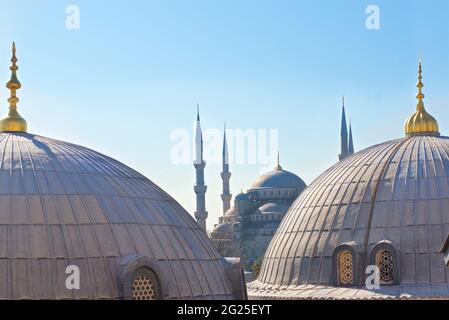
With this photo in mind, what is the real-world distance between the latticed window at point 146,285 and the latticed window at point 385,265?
9.49m

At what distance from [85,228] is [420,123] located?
15216mm

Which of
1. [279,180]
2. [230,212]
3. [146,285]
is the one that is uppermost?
[279,180]

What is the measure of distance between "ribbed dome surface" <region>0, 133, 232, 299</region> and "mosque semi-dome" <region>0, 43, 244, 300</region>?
0.8 inches

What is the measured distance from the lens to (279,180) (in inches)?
4456

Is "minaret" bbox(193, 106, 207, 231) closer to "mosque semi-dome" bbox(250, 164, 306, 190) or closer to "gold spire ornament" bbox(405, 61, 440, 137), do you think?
"mosque semi-dome" bbox(250, 164, 306, 190)

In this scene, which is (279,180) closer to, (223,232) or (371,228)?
(223,232)

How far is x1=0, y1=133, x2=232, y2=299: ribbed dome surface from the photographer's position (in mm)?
20766

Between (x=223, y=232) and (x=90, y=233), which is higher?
(x=223, y=232)

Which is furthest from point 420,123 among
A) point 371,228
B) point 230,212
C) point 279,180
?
point 230,212

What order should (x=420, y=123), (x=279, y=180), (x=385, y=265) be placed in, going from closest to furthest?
1. (x=385, y=265)
2. (x=420, y=123)
3. (x=279, y=180)

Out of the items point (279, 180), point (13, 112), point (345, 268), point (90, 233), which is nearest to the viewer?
point (90, 233)

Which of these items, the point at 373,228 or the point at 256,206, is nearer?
the point at 373,228

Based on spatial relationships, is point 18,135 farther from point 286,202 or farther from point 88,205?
point 286,202
